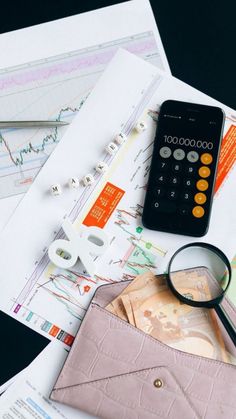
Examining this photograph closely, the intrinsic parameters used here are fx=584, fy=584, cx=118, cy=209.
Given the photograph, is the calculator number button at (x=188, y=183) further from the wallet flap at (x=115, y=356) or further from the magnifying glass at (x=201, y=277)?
the wallet flap at (x=115, y=356)

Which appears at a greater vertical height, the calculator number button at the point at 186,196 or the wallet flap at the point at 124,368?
the calculator number button at the point at 186,196

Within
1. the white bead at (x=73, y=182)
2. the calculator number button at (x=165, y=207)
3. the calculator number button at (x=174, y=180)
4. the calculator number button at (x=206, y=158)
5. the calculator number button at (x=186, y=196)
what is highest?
the calculator number button at (x=206, y=158)

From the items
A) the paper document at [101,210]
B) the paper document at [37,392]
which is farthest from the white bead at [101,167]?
the paper document at [37,392]

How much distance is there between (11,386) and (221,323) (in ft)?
0.84

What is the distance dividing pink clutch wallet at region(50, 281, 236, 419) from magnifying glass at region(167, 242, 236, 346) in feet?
0.07

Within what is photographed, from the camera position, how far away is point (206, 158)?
0.70m

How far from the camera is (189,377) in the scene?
65 centimetres

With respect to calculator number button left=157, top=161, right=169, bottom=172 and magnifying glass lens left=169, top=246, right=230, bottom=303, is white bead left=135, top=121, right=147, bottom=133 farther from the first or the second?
magnifying glass lens left=169, top=246, right=230, bottom=303

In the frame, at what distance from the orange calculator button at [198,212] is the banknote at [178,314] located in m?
0.06

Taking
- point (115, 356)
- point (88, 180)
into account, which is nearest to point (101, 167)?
point (88, 180)

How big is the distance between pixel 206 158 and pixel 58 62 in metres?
0.23

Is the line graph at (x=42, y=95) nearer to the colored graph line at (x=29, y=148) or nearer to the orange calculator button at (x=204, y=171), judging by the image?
the colored graph line at (x=29, y=148)

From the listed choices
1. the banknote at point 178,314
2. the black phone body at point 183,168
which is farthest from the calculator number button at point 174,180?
the banknote at point 178,314

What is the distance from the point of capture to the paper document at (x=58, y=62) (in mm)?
734
